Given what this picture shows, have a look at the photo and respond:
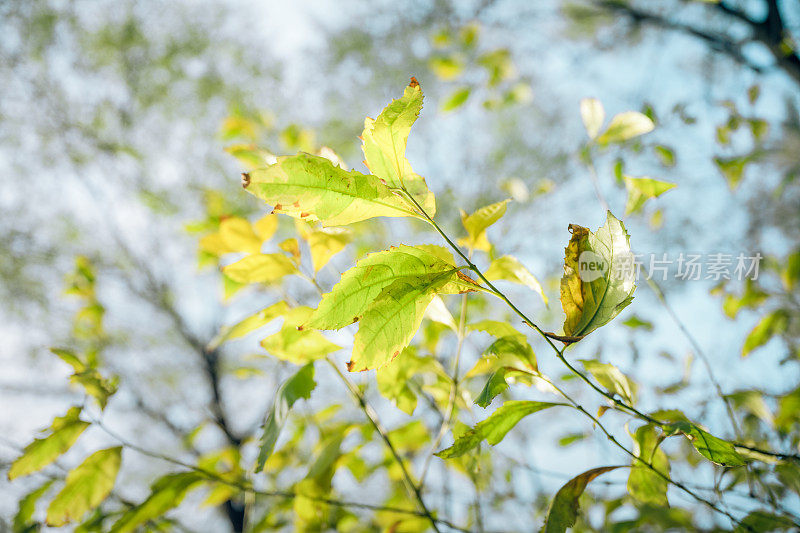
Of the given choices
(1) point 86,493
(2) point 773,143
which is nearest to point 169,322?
(1) point 86,493

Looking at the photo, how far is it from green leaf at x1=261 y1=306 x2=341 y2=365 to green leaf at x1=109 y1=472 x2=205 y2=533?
0.50 ft

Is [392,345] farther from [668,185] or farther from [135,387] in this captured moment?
[135,387]

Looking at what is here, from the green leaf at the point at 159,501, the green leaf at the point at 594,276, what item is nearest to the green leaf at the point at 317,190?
the green leaf at the point at 594,276

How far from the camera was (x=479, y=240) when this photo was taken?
0.34 m

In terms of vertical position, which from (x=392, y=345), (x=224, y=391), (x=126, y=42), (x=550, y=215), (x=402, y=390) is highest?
(x=126, y=42)

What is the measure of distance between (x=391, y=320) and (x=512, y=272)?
0.46ft

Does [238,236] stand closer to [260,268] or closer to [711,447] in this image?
[260,268]

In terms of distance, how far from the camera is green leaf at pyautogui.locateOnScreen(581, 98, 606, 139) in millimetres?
498

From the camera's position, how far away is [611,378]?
1.09 feet

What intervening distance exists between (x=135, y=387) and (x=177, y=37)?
5.97 ft

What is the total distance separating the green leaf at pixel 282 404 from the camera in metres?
0.29

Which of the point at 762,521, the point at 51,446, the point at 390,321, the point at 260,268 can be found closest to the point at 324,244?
the point at 260,268

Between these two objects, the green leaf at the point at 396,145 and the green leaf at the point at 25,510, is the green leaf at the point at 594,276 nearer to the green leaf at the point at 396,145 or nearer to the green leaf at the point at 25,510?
the green leaf at the point at 396,145

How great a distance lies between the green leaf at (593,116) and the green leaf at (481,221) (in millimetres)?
252
